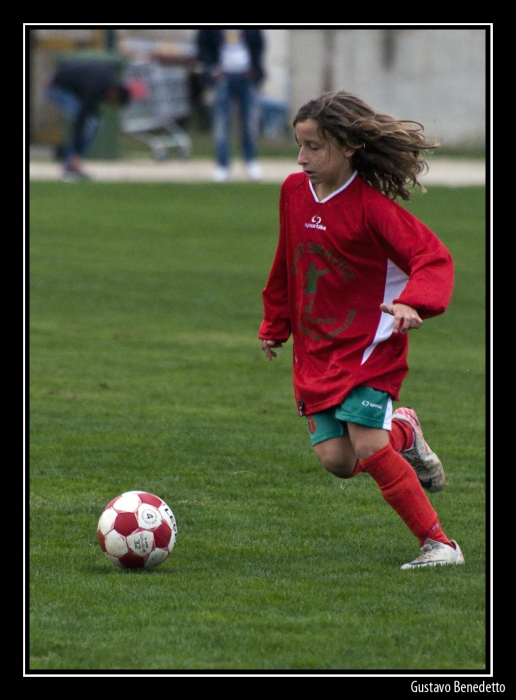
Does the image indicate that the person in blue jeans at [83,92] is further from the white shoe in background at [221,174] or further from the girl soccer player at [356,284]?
the girl soccer player at [356,284]

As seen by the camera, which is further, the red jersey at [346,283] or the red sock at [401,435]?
the red sock at [401,435]

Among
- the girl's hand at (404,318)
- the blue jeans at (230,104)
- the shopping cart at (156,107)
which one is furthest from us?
the shopping cart at (156,107)

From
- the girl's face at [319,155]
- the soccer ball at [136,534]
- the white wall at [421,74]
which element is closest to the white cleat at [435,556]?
the soccer ball at [136,534]

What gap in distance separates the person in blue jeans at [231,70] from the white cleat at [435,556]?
44.9ft

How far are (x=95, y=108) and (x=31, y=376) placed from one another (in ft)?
38.2

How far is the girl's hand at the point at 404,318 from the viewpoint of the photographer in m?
4.21

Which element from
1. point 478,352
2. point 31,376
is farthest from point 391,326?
point 478,352

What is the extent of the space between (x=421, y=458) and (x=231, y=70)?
13.5 m

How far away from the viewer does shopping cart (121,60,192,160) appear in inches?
907

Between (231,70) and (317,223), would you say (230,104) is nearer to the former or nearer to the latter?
(231,70)

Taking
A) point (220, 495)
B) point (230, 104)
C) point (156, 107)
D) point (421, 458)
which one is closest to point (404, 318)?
point (421, 458)

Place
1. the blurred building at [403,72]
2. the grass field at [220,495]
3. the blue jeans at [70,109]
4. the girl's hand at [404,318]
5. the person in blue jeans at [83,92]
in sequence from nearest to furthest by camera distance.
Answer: the grass field at [220,495]
the girl's hand at [404,318]
the person in blue jeans at [83,92]
the blue jeans at [70,109]
the blurred building at [403,72]
